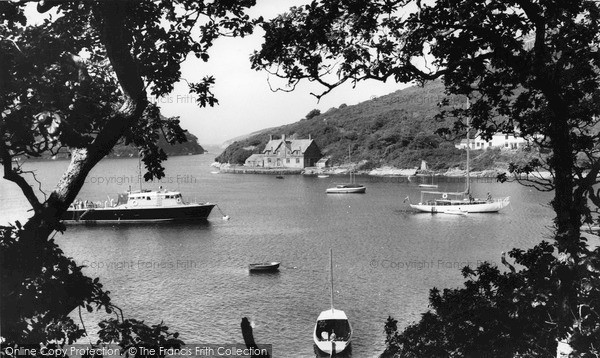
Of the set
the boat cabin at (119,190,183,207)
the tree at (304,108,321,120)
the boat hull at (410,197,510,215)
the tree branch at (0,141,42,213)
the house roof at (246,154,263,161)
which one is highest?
the tree at (304,108,321,120)

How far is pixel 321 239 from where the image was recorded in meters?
46.8

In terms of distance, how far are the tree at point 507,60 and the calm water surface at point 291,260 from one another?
53.4 inches

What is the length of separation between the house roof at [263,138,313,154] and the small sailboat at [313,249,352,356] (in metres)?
112

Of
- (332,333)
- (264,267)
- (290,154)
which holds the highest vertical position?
(290,154)

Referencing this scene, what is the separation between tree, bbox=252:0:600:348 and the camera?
644 cm

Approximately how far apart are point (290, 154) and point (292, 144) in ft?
10.4

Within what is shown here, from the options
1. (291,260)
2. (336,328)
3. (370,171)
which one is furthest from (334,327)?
(370,171)

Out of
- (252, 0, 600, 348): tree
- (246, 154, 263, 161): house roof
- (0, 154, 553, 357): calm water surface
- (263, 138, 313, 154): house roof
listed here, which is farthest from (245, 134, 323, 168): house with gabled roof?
(252, 0, 600, 348): tree

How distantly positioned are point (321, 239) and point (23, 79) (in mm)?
42080

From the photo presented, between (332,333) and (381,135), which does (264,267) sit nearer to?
(332,333)

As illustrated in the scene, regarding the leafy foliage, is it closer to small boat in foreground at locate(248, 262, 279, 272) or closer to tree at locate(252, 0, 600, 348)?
tree at locate(252, 0, 600, 348)

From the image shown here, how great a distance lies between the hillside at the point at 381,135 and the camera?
407 ft

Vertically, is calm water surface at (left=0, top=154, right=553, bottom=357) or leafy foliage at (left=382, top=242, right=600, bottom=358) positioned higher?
leafy foliage at (left=382, top=242, right=600, bottom=358)

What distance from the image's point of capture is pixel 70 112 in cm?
532
